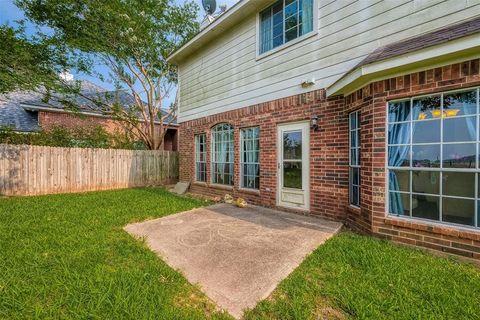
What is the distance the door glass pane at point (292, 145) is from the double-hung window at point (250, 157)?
36.0 inches

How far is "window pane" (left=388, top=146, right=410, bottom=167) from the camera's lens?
343cm

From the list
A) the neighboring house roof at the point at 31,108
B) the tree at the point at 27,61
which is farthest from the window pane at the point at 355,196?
the neighboring house roof at the point at 31,108

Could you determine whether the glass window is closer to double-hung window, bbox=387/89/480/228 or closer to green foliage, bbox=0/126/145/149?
double-hung window, bbox=387/89/480/228

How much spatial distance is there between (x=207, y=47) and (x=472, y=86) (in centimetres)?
707

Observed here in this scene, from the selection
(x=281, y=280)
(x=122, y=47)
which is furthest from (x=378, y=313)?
(x=122, y=47)

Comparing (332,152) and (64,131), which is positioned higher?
(64,131)

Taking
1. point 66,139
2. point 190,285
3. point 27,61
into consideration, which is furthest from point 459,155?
point 27,61

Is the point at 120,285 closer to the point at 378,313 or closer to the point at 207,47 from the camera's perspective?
the point at 378,313

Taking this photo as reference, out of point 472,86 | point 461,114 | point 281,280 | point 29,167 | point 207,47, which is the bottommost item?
point 281,280

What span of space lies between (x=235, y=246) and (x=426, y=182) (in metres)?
3.00

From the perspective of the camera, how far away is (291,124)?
5359 mm

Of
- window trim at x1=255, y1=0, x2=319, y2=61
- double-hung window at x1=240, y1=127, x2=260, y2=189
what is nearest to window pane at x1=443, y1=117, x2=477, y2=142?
window trim at x1=255, y1=0, x2=319, y2=61

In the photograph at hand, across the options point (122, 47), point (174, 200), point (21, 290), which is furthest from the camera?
point (122, 47)

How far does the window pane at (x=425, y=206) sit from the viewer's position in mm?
3211
